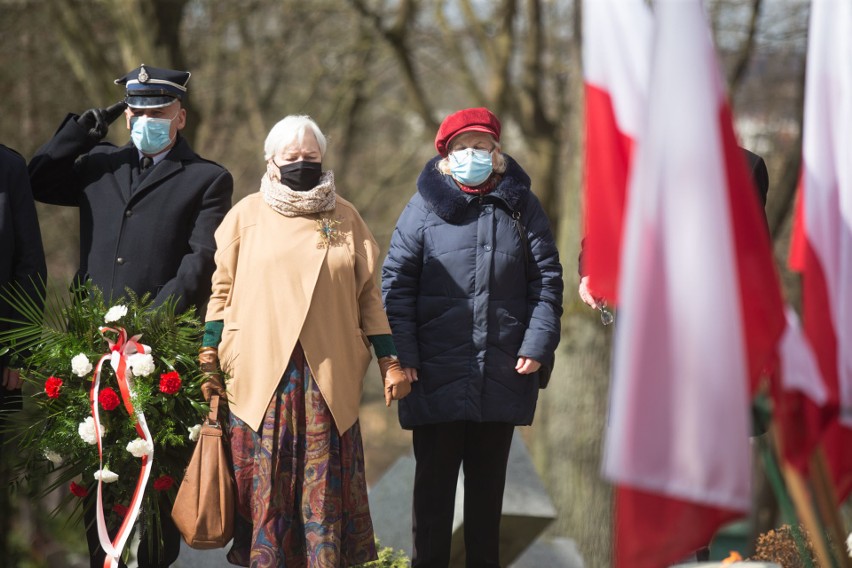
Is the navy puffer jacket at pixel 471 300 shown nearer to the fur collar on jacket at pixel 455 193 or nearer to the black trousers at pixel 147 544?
the fur collar on jacket at pixel 455 193

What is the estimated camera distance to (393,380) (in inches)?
199

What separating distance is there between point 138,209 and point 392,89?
16182 mm

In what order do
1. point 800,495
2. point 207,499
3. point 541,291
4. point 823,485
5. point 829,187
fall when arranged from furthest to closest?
point 541,291
point 207,499
point 829,187
point 823,485
point 800,495

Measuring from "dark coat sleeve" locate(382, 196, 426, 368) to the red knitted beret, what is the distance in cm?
33

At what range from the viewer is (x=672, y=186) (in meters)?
3.38

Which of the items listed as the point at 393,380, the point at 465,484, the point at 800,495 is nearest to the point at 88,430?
the point at 393,380

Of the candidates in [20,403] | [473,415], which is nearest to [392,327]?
[473,415]

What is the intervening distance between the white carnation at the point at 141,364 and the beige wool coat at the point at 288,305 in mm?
279

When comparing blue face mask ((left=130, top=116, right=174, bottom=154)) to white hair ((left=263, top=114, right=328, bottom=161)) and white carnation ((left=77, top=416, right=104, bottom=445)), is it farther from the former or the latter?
white carnation ((left=77, top=416, right=104, bottom=445))

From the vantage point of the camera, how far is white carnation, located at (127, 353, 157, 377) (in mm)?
5035

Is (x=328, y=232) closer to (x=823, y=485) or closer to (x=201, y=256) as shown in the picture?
(x=201, y=256)

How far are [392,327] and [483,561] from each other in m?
1.09

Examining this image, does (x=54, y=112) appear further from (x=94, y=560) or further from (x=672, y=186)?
(x=672, y=186)

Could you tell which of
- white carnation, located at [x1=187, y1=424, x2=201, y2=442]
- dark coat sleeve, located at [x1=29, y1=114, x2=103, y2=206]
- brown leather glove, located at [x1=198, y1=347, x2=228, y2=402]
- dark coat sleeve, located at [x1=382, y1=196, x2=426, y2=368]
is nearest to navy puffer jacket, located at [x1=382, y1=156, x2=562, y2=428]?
dark coat sleeve, located at [x1=382, y1=196, x2=426, y2=368]
